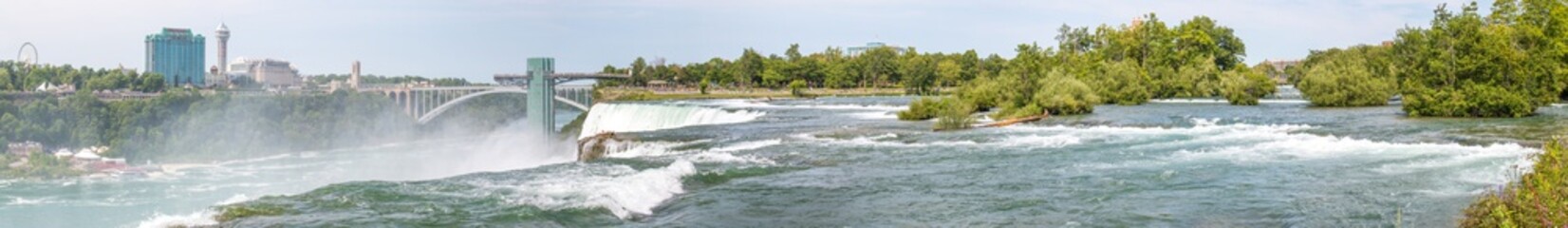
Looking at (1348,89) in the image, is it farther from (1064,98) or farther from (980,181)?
(980,181)

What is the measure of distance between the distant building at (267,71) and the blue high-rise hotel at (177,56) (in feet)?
13.2

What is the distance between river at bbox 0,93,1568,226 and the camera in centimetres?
1155

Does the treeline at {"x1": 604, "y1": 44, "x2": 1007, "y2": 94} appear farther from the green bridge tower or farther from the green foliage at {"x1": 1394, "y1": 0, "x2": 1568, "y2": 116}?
the green foliage at {"x1": 1394, "y1": 0, "x2": 1568, "y2": 116}

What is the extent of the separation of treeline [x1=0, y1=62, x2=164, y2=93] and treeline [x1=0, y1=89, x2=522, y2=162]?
240 cm

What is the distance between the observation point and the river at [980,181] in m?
11.6

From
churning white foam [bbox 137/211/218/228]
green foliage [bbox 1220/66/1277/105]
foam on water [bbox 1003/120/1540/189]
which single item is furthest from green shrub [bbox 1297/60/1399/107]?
churning white foam [bbox 137/211/218/228]

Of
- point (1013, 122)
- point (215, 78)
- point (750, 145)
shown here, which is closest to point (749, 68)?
point (215, 78)

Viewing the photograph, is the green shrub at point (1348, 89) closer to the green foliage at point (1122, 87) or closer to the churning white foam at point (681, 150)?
the green foliage at point (1122, 87)

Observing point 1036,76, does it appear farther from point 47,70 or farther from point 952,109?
point 47,70

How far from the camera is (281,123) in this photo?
63.7 metres

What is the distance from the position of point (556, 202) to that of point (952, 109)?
16.3 meters

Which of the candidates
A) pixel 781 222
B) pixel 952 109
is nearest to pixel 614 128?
pixel 952 109

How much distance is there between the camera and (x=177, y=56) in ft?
256

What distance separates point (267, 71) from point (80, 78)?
2169 cm
